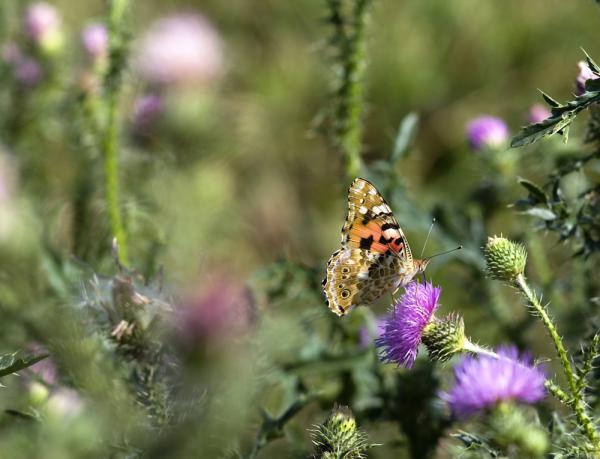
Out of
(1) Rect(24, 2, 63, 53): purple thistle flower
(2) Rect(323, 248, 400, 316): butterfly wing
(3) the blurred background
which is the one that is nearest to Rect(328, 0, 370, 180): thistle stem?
(3) the blurred background

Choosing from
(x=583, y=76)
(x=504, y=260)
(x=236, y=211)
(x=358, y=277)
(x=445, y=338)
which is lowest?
(x=236, y=211)

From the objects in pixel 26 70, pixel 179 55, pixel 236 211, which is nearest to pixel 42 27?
pixel 26 70

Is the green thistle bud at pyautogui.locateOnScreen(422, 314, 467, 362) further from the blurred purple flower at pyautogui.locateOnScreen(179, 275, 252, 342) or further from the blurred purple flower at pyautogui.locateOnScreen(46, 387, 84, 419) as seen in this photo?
the blurred purple flower at pyautogui.locateOnScreen(46, 387, 84, 419)

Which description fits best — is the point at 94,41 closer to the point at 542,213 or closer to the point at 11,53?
the point at 11,53

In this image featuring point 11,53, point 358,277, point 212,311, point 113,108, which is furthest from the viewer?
point 11,53

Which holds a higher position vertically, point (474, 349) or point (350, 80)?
point (350, 80)

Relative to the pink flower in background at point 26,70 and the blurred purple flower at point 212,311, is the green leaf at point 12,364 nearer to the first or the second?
the blurred purple flower at point 212,311

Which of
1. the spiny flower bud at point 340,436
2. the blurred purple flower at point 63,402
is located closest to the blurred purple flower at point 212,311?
the spiny flower bud at point 340,436

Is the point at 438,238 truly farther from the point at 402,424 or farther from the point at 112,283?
the point at 112,283
